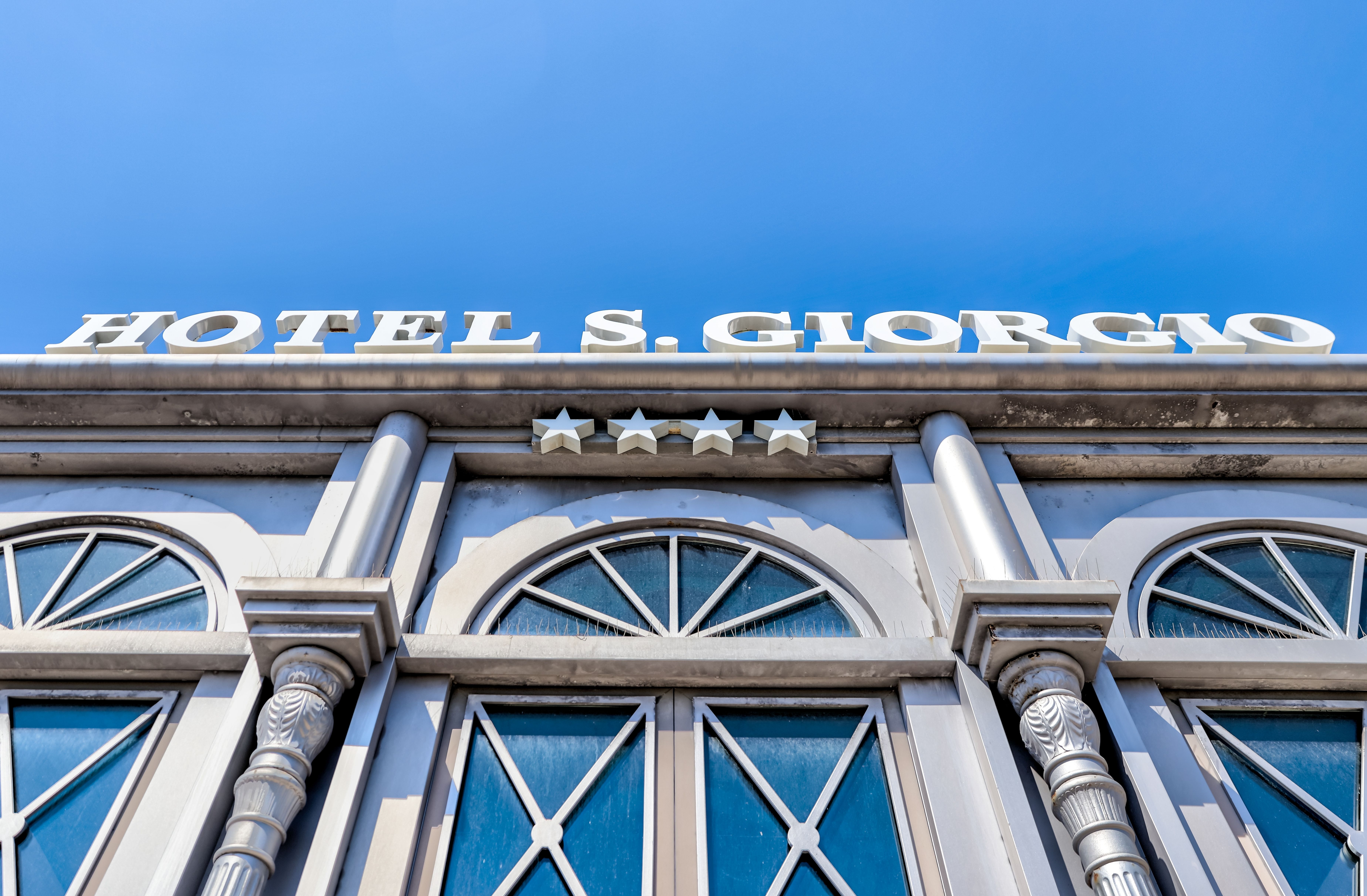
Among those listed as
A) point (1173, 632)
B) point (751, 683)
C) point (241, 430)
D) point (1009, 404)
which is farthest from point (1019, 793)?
point (241, 430)

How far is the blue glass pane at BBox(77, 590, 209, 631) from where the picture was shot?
23.1 feet

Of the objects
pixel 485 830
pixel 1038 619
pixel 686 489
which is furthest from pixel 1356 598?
pixel 485 830

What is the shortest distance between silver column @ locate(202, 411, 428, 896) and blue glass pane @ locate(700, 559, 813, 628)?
7.28ft

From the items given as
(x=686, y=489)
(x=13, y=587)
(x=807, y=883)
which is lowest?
(x=807, y=883)

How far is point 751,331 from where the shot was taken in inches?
379

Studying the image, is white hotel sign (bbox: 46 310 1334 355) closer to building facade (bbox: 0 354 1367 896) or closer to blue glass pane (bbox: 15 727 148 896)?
building facade (bbox: 0 354 1367 896)

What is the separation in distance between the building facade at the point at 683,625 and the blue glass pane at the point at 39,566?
0.03 metres

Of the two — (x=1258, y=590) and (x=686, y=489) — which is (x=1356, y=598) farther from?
(x=686, y=489)

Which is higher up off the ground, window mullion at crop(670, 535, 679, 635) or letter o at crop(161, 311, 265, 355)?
letter o at crop(161, 311, 265, 355)

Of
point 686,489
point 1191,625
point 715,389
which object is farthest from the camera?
point 715,389

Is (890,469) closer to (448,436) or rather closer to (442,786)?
(448,436)

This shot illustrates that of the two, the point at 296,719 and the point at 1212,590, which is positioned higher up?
the point at 1212,590

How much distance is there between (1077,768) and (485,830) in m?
3.05

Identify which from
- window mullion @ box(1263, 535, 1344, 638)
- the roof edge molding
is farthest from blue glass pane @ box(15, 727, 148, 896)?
window mullion @ box(1263, 535, 1344, 638)
